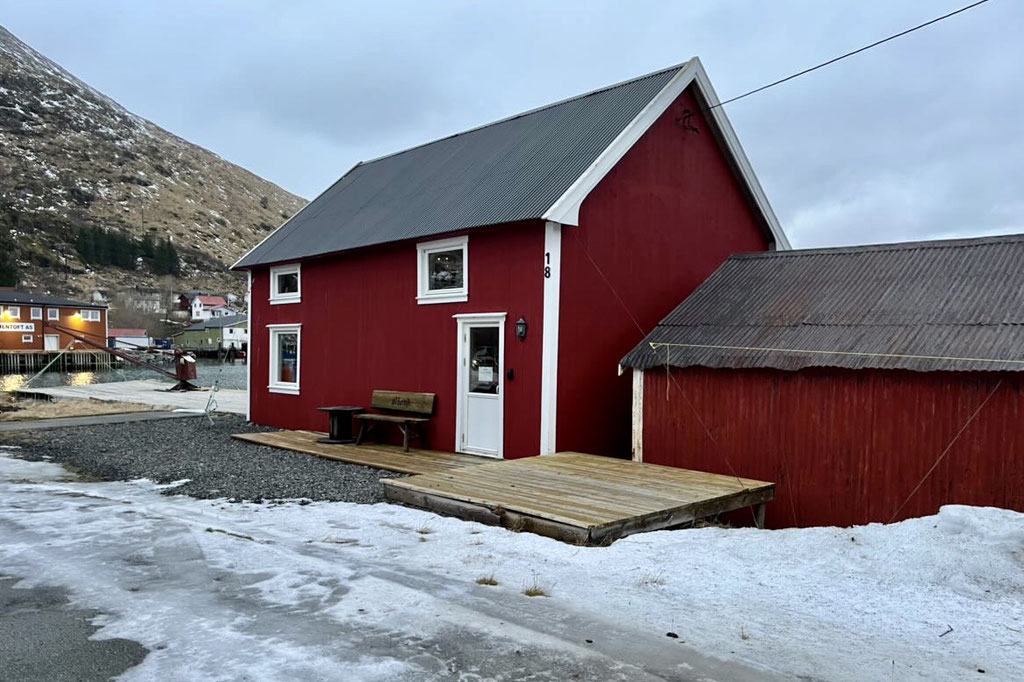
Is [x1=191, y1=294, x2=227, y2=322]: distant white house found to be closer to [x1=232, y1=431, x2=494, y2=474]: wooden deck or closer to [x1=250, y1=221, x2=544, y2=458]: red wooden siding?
[x1=250, y1=221, x2=544, y2=458]: red wooden siding

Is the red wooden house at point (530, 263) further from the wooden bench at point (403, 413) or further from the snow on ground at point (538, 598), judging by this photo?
the snow on ground at point (538, 598)

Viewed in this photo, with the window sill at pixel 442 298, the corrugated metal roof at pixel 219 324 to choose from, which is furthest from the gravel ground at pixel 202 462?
the corrugated metal roof at pixel 219 324

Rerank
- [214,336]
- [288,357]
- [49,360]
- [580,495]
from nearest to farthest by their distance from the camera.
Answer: [580,495]
[288,357]
[49,360]
[214,336]

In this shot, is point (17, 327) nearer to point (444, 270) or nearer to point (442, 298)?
point (444, 270)

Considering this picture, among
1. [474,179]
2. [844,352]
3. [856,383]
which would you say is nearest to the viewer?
[856,383]

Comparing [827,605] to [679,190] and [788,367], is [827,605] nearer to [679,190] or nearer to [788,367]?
[788,367]

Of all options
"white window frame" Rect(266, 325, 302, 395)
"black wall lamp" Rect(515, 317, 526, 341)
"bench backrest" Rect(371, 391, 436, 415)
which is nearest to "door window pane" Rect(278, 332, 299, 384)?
"white window frame" Rect(266, 325, 302, 395)

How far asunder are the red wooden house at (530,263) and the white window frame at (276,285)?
0.08m

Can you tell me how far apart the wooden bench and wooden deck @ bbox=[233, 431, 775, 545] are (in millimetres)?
1550

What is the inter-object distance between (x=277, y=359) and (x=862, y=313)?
501 inches

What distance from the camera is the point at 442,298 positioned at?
41.4ft

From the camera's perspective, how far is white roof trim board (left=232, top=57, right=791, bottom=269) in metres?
11.4

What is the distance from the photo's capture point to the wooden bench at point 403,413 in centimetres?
1255

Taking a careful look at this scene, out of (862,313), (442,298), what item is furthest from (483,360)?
(862,313)
